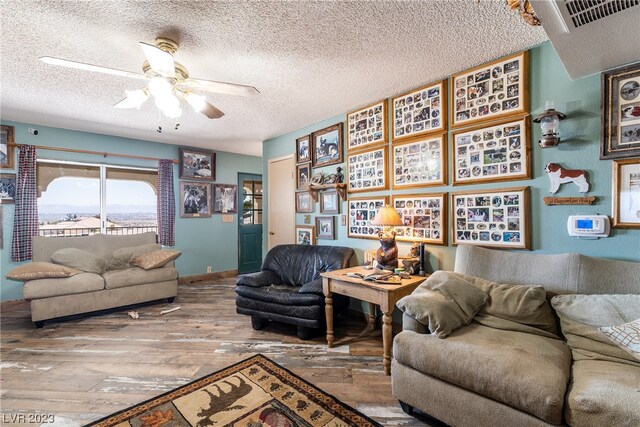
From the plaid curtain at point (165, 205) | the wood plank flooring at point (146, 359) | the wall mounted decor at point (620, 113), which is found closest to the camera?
the wall mounted decor at point (620, 113)

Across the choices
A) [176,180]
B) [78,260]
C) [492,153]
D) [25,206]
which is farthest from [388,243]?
[25,206]

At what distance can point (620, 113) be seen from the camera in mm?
1777

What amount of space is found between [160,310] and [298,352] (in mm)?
2175

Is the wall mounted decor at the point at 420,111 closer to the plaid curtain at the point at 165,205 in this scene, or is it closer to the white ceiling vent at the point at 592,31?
the white ceiling vent at the point at 592,31

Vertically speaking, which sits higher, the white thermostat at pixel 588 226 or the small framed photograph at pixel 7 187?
the small framed photograph at pixel 7 187

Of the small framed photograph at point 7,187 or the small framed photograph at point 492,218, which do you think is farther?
the small framed photograph at point 7,187

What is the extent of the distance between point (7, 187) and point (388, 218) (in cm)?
471

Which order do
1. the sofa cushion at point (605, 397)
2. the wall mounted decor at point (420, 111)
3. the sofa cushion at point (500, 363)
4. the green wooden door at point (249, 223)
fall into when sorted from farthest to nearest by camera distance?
the green wooden door at point (249, 223), the wall mounted decor at point (420, 111), the sofa cushion at point (500, 363), the sofa cushion at point (605, 397)

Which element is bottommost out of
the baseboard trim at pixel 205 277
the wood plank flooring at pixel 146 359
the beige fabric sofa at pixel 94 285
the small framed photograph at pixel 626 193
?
the wood plank flooring at pixel 146 359

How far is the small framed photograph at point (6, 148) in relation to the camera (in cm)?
357

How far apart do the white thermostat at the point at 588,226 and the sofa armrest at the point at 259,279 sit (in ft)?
8.87

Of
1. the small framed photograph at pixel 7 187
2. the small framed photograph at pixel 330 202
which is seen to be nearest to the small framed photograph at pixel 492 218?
the small framed photograph at pixel 330 202

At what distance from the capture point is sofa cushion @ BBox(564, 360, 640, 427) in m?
1.08

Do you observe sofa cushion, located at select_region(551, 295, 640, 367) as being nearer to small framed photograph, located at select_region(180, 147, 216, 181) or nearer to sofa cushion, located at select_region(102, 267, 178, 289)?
sofa cushion, located at select_region(102, 267, 178, 289)
